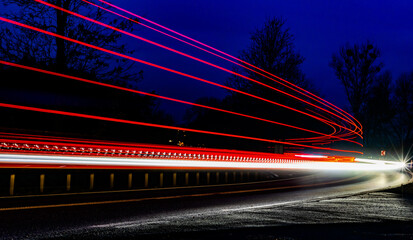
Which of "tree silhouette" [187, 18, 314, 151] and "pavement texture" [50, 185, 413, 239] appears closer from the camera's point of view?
"pavement texture" [50, 185, 413, 239]

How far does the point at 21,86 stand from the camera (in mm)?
20906

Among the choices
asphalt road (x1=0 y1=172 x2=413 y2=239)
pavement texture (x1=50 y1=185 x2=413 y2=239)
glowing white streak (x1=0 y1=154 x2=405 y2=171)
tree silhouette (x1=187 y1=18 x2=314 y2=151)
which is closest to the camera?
pavement texture (x1=50 y1=185 x2=413 y2=239)

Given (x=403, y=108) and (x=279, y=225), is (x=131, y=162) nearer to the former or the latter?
(x=279, y=225)

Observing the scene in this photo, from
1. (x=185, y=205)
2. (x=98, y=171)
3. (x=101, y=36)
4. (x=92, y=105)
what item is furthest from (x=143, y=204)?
(x=101, y=36)

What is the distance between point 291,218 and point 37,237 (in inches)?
179

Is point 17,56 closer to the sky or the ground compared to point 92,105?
closer to the sky

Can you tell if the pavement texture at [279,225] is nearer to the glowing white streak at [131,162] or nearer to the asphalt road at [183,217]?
the asphalt road at [183,217]

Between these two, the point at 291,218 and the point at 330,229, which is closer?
the point at 330,229

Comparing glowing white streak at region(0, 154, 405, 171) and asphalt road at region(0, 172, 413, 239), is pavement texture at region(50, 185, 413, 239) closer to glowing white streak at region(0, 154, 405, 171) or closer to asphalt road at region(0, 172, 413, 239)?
asphalt road at region(0, 172, 413, 239)

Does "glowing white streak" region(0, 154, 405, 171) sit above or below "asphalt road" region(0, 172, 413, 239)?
above

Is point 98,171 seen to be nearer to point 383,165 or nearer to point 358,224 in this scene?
point 358,224

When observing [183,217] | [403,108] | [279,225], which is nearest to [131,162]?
[183,217]

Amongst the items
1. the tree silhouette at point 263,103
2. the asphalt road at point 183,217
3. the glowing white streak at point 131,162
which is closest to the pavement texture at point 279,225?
the asphalt road at point 183,217

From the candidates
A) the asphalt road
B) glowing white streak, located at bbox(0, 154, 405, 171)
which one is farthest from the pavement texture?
glowing white streak, located at bbox(0, 154, 405, 171)
